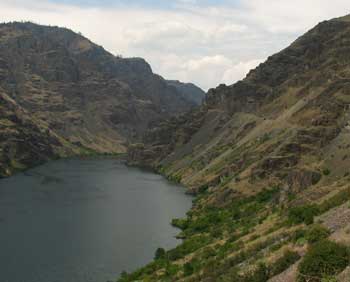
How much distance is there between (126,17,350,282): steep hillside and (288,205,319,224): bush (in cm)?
15

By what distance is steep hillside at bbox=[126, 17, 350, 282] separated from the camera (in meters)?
36.8

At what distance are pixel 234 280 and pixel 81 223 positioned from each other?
8604cm

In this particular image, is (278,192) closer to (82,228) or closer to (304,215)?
(82,228)

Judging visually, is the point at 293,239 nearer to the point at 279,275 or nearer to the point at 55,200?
the point at 279,275

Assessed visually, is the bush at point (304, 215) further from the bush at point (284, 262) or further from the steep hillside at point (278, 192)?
the bush at point (284, 262)

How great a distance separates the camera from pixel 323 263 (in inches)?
1061

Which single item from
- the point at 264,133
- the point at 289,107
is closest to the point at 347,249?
the point at 264,133

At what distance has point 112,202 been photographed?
147250mm

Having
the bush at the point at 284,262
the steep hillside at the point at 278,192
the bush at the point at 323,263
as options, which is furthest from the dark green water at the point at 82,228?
the bush at the point at 323,263

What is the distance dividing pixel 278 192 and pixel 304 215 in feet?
187

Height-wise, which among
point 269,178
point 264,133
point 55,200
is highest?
point 264,133

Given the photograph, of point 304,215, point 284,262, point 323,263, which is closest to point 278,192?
point 304,215

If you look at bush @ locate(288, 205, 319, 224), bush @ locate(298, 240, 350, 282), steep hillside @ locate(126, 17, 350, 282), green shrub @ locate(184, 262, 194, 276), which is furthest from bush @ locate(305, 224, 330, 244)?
green shrub @ locate(184, 262, 194, 276)

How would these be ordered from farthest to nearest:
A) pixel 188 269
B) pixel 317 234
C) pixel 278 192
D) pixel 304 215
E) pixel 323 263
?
pixel 278 192, pixel 188 269, pixel 304 215, pixel 317 234, pixel 323 263
